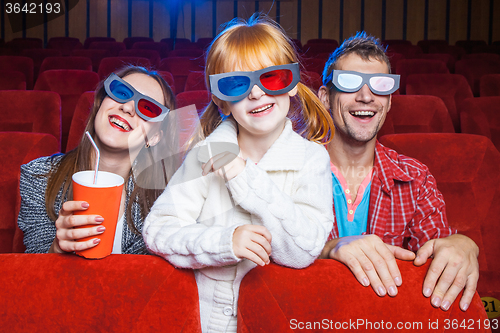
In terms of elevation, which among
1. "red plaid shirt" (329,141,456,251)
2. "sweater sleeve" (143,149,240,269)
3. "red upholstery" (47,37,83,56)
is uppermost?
"red upholstery" (47,37,83,56)

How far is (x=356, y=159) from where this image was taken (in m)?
0.94

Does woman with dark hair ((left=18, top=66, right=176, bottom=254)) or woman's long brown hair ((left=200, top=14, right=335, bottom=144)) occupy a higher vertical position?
Answer: woman's long brown hair ((left=200, top=14, right=335, bottom=144))

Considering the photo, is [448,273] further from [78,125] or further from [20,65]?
[20,65]

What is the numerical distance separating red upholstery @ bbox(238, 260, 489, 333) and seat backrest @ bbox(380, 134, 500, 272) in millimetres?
483

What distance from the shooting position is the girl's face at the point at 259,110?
67cm

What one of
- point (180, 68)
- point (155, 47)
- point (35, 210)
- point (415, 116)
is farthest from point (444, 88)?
point (155, 47)

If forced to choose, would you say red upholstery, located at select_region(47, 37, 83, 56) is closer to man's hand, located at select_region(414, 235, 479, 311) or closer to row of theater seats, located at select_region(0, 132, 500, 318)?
row of theater seats, located at select_region(0, 132, 500, 318)

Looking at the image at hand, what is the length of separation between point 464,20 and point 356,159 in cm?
521

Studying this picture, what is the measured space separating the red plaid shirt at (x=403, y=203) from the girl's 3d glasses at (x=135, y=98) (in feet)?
1.50

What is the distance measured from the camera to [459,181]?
3.05ft

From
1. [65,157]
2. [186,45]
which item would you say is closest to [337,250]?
[65,157]

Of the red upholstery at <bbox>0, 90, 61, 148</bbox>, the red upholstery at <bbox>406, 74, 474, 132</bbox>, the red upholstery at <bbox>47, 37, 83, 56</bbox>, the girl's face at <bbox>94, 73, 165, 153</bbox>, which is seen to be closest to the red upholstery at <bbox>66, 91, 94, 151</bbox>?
the red upholstery at <bbox>0, 90, 61, 148</bbox>

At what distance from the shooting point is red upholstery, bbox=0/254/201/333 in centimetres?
49

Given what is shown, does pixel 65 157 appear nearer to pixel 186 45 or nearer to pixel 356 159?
pixel 356 159
